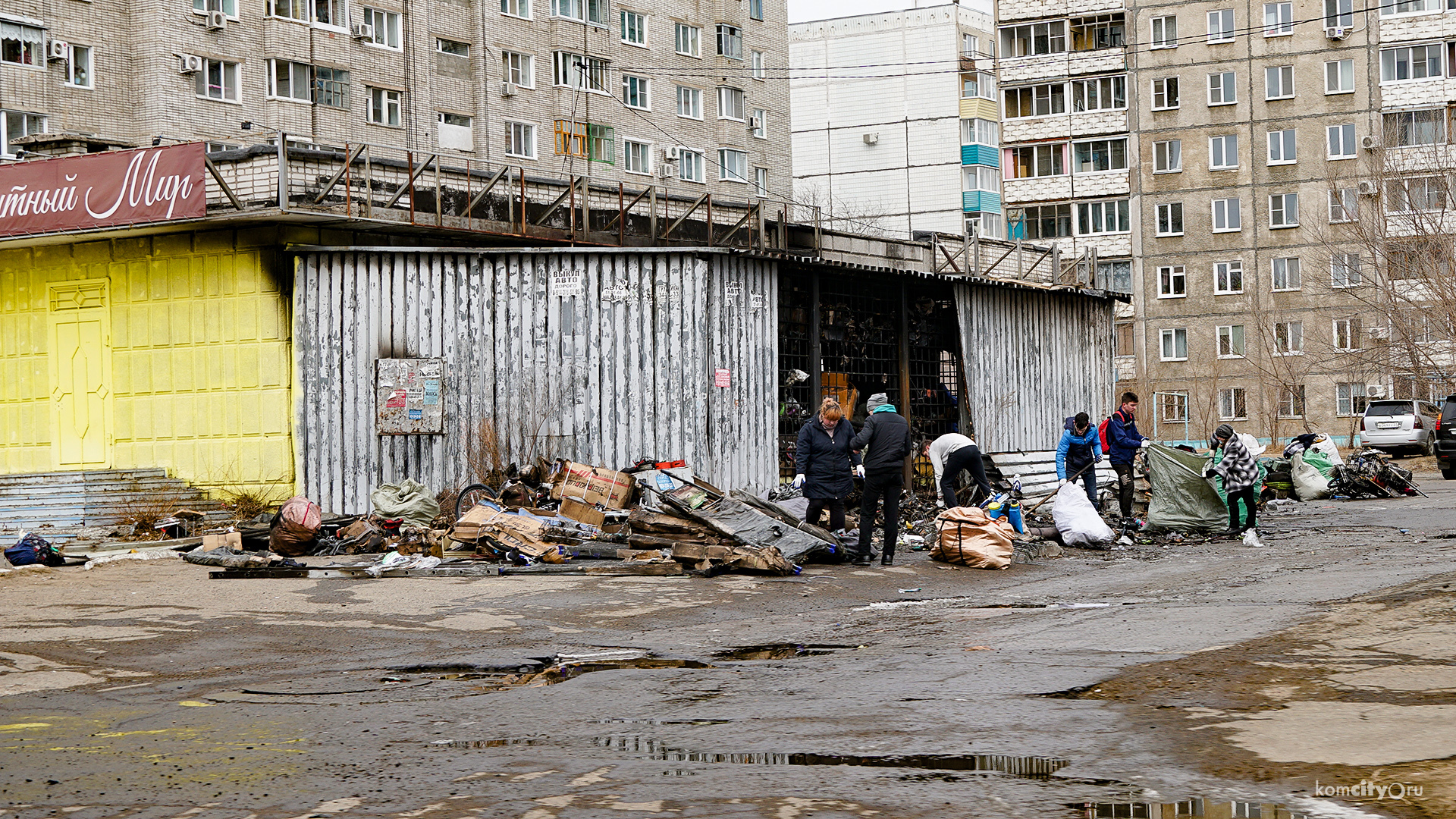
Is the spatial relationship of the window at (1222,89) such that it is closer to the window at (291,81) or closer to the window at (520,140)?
the window at (520,140)

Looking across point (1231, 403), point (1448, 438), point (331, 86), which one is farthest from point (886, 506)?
point (1231, 403)

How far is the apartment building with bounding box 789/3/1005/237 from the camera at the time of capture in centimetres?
7400

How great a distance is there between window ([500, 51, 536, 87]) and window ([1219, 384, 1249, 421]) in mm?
30638

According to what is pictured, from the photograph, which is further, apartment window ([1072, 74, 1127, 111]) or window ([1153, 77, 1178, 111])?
apartment window ([1072, 74, 1127, 111])

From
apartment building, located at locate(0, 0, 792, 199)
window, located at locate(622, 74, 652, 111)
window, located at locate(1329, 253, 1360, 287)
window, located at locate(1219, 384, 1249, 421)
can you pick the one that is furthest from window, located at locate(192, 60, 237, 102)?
window, located at locate(1219, 384, 1249, 421)

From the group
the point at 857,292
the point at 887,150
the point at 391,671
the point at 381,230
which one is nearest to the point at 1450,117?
the point at 887,150

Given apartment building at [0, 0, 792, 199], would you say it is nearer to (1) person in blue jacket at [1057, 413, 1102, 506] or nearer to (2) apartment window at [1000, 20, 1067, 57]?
(2) apartment window at [1000, 20, 1067, 57]

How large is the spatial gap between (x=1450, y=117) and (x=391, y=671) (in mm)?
55889

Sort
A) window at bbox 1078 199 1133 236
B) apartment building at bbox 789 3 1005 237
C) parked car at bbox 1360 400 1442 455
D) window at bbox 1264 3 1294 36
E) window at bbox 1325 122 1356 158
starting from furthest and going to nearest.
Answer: apartment building at bbox 789 3 1005 237 < window at bbox 1078 199 1133 236 < window at bbox 1264 3 1294 36 < window at bbox 1325 122 1356 158 < parked car at bbox 1360 400 1442 455

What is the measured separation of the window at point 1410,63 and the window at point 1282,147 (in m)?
3.97

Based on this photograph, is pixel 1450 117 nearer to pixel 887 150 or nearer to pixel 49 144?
pixel 887 150

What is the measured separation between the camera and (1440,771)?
199 inches

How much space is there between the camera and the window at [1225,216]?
61094mm

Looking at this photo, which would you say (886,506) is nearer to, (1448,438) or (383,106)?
(1448,438)
